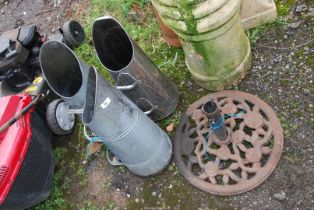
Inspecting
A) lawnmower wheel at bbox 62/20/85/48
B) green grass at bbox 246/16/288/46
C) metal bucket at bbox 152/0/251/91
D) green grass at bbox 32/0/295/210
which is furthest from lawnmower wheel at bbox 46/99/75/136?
green grass at bbox 246/16/288/46

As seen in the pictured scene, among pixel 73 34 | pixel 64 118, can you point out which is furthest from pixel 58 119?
pixel 73 34

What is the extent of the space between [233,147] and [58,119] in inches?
64.7

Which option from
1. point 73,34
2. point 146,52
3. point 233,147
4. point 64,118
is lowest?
point 233,147

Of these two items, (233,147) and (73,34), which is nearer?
(233,147)

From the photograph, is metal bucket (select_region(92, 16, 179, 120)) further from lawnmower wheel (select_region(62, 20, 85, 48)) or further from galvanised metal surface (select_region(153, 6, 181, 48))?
lawnmower wheel (select_region(62, 20, 85, 48))

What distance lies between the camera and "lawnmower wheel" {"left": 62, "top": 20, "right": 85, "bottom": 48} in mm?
4041

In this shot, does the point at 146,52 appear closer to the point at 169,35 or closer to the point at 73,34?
the point at 169,35

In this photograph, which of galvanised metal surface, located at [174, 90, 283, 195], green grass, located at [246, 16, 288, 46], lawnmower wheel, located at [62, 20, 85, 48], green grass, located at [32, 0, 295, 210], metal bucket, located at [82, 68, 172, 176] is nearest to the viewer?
metal bucket, located at [82, 68, 172, 176]

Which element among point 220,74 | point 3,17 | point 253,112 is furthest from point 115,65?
point 3,17

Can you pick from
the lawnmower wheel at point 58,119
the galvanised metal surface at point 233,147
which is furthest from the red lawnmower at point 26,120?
the galvanised metal surface at point 233,147

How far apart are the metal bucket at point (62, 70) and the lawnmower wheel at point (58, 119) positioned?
1.17 ft

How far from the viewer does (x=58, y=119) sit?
144 inches

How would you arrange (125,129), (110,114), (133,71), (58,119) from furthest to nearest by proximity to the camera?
(58,119)
(133,71)
(125,129)
(110,114)

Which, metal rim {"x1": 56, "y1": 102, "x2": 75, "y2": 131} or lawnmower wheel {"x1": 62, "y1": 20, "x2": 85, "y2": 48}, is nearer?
metal rim {"x1": 56, "y1": 102, "x2": 75, "y2": 131}
